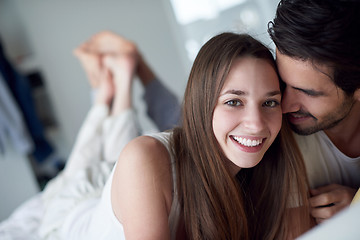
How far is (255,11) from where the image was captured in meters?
2.53

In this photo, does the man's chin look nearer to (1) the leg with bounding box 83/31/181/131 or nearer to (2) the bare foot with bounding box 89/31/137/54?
(1) the leg with bounding box 83/31/181/131

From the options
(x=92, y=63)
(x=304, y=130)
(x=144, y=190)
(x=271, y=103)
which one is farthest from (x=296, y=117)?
(x=92, y=63)

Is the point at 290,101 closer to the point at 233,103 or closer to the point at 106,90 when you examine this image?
the point at 233,103

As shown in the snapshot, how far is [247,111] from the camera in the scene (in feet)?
2.73

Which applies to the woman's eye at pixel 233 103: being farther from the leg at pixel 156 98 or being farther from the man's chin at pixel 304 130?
the leg at pixel 156 98

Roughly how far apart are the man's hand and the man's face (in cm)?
20

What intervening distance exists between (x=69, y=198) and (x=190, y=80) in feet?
2.26

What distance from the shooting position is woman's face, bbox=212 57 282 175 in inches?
32.4

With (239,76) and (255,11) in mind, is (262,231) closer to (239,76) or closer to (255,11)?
(239,76)

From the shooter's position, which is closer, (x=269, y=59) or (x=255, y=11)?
(x=269, y=59)

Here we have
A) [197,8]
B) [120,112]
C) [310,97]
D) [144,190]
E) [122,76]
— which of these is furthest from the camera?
[197,8]

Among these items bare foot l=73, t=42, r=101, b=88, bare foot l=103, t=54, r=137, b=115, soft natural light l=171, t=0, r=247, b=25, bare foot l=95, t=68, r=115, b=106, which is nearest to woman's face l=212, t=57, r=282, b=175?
bare foot l=103, t=54, r=137, b=115

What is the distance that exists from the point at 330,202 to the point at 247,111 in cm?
42

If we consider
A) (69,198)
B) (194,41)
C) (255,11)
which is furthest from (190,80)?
(194,41)
